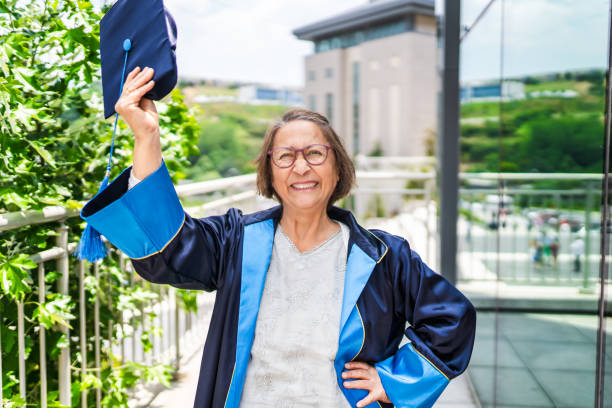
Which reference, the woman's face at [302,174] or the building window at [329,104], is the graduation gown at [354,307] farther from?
the building window at [329,104]

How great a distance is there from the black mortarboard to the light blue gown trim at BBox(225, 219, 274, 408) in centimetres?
46

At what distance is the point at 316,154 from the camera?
155cm

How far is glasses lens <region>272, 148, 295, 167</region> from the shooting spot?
154 cm

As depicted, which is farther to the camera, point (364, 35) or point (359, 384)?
point (364, 35)

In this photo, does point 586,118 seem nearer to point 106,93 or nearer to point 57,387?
point 106,93

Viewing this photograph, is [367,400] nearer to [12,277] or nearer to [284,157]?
[284,157]

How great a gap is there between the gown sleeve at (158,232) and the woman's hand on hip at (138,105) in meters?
0.10

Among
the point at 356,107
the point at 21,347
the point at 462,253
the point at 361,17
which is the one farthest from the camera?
the point at 356,107

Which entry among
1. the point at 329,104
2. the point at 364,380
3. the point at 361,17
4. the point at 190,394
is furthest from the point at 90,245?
the point at 329,104

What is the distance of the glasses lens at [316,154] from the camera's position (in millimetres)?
1542

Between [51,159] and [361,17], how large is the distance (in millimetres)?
53297

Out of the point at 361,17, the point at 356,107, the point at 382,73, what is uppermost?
the point at 361,17

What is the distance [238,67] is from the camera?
197 feet

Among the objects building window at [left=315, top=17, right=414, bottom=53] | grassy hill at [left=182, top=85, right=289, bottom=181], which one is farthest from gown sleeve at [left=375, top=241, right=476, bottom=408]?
building window at [left=315, top=17, right=414, bottom=53]
